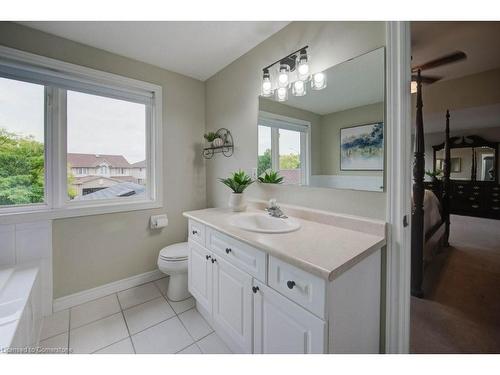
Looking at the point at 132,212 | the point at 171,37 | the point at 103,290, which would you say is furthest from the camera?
the point at 132,212

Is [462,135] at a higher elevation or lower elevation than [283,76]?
higher

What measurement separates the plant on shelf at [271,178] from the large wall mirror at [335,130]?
0.03m

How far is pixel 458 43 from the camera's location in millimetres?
1944

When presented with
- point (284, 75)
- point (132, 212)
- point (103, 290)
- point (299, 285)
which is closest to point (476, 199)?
point (284, 75)

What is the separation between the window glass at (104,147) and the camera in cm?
182

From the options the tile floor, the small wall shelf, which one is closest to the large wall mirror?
the small wall shelf

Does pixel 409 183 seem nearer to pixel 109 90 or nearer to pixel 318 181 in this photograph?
pixel 318 181

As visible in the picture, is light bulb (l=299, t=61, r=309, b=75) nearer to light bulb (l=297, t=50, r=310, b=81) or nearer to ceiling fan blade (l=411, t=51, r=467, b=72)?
light bulb (l=297, t=50, r=310, b=81)

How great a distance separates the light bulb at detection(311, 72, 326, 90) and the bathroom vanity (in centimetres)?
82

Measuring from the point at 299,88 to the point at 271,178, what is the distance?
69cm

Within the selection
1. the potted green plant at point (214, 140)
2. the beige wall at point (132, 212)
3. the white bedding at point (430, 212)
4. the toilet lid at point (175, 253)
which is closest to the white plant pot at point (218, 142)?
the potted green plant at point (214, 140)

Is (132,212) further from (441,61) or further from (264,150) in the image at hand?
(441,61)
